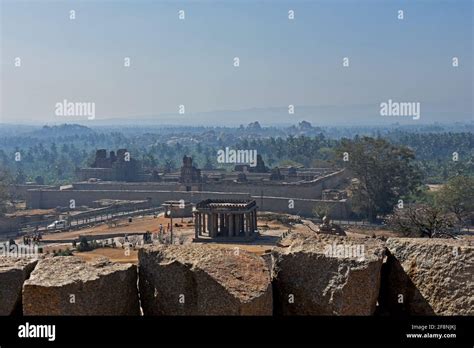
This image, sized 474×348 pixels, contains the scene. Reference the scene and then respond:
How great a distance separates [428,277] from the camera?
5.22 metres

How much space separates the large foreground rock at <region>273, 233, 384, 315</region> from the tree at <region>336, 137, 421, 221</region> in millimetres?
55812

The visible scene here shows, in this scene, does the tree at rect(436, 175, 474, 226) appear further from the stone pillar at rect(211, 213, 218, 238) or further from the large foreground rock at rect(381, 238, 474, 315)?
the large foreground rock at rect(381, 238, 474, 315)

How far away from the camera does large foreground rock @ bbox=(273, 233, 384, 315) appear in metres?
5.12

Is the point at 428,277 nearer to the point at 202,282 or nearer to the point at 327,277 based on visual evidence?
the point at 327,277

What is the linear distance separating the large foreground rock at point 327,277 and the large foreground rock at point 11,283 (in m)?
2.12

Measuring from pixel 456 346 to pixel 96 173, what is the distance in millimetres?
81440

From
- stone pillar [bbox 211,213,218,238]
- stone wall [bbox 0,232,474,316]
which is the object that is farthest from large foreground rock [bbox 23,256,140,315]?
stone pillar [bbox 211,213,218,238]

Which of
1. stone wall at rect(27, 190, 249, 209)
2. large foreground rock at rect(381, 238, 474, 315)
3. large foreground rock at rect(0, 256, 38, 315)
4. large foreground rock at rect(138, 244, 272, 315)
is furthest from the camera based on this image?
stone wall at rect(27, 190, 249, 209)

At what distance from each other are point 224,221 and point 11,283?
41893mm

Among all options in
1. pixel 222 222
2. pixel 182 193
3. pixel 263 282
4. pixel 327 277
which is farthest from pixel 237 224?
pixel 263 282

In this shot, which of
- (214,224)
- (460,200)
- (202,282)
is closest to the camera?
(202,282)

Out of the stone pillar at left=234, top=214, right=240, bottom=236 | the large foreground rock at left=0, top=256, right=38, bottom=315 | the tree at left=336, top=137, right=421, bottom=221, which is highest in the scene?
the large foreground rock at left=0, top=256, right=38, bottom=315

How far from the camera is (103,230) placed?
50.6 m

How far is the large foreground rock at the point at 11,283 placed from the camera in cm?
517
